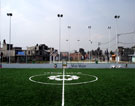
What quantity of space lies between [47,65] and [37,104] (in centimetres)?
1849

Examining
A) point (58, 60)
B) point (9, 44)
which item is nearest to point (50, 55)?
point (58, 60)

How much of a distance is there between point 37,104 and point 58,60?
20271 mm

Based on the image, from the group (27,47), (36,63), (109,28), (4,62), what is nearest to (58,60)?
(36,63)

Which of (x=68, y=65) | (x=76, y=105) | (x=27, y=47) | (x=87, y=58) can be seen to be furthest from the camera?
(x=87, y=58)

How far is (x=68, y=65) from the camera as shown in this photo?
22688 millimetres

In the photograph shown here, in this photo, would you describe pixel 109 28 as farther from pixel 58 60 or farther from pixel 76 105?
pixel 76 105

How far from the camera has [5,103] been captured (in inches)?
180

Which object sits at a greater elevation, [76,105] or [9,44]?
[9,44]

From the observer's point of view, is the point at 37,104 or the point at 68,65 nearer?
the point at 37,104

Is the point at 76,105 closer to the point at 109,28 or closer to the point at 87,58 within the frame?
the point at 87,58

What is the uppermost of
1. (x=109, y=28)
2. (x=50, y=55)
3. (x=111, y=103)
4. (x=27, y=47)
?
(x=109, y=28)

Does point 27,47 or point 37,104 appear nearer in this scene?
point 37,104

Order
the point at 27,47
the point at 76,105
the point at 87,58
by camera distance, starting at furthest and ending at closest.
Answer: the point at 87,58 < the point at 27,47 < the point at 76,105

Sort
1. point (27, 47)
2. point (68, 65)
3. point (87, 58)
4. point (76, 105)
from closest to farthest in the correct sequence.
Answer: point (76, 105) → point (68, 65) → point (27, 47) → point (87, 58)
